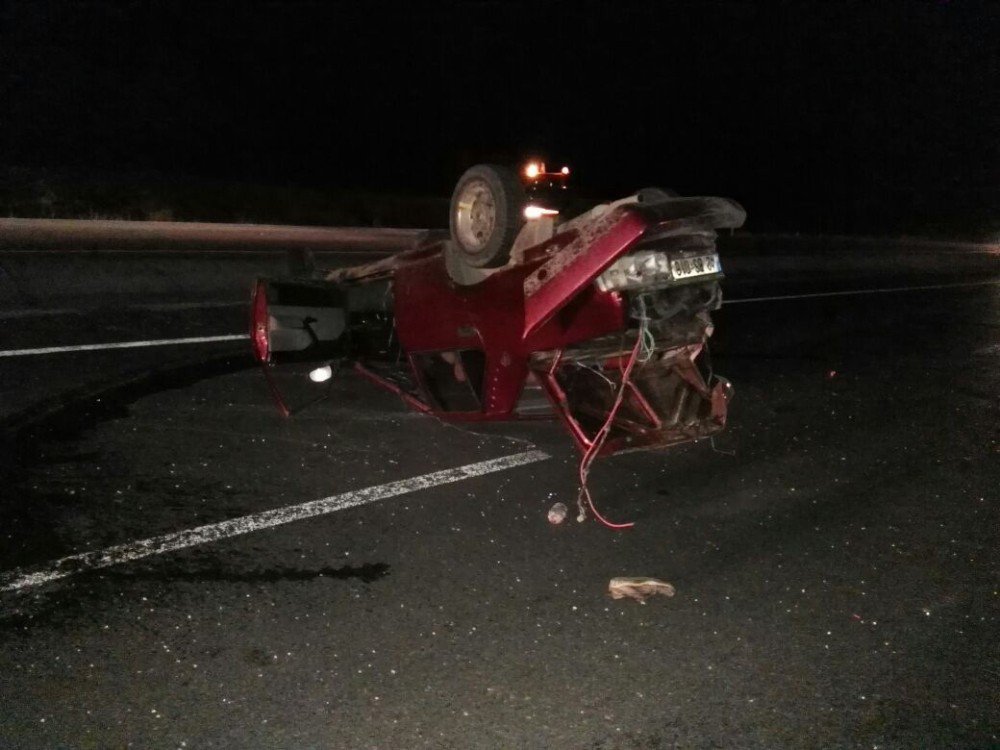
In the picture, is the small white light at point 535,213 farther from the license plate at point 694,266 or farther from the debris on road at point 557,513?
the debris on road at point 557,513

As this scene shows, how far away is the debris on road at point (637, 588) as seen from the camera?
376cm

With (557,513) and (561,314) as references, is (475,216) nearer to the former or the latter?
(561,314)

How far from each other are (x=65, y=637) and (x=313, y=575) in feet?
3.12

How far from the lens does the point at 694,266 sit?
4.53 m

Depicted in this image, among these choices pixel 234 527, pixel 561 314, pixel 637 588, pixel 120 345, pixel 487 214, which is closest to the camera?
pixel 637 588

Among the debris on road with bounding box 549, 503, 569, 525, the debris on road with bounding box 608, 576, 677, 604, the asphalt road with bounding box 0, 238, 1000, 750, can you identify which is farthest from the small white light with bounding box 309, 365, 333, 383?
the debris on road with bounding box 608, 576, 677, 604

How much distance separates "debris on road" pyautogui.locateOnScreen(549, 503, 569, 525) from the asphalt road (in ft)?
0.24

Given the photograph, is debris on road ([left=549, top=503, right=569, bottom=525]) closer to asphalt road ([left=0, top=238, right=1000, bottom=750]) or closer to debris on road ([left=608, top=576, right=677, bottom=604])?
asphalt road ([left=0, top=238, right=1000, bottom=750])

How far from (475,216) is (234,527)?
2.01 metres

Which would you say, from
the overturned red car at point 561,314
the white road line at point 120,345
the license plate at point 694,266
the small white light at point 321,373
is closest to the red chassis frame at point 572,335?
the overturned red car at point 561,314

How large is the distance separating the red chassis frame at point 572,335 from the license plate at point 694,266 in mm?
146

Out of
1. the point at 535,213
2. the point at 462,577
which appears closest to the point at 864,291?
the point at 535,213

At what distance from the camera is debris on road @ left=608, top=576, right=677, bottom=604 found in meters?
3.76

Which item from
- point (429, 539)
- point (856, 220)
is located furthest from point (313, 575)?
point (856, 220)
